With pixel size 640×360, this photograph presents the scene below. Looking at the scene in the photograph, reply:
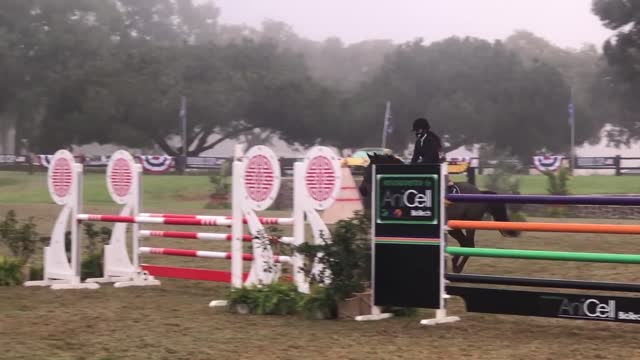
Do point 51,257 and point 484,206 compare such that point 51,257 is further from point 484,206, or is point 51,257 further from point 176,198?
point 176,198

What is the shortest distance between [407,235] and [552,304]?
4.07 feet

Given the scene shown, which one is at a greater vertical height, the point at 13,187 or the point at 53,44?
the point at 53,44

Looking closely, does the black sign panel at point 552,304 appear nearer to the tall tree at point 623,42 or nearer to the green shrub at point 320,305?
the green shrub at point 320,305

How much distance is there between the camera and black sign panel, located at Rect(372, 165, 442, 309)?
21.9 feet

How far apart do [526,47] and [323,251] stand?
72338mm

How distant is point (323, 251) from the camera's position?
707 centimetres

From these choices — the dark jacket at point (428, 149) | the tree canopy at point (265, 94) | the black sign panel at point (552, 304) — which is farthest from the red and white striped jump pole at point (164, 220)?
the tree canopy at point (265, 94)

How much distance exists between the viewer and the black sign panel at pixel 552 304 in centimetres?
604

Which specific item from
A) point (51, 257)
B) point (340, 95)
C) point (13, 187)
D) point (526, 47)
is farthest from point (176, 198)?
point (526, 47)

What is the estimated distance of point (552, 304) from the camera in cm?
629

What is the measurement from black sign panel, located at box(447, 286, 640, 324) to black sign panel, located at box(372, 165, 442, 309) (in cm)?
29

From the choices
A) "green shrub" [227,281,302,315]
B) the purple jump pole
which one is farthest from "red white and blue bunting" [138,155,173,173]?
the purple jump pole

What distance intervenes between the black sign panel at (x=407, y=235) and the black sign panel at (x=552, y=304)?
29 cm

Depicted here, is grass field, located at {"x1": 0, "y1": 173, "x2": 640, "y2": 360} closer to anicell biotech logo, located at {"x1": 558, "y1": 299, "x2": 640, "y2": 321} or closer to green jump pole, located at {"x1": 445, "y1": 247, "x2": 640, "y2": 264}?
anicell biotech logo, located at {"x1": 558, "y1": 299, "x2": 640, "y2": 321}
